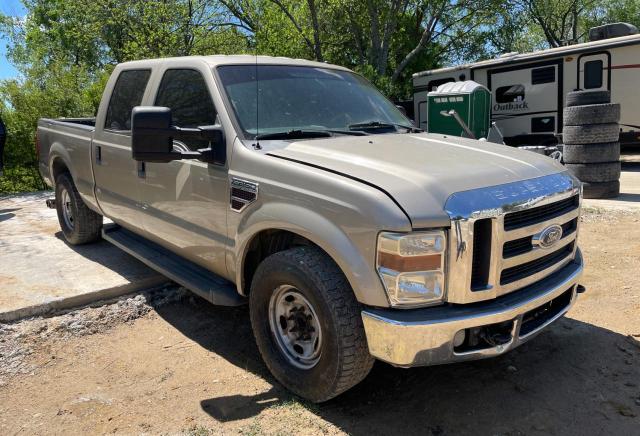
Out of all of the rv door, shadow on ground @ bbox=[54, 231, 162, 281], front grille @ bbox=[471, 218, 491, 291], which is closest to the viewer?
front grille @ bbox=[471, 218, 491, 291]

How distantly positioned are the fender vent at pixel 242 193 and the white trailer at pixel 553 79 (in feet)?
37.7

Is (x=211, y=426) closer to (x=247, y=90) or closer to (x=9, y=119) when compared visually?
(x=247, y=90)

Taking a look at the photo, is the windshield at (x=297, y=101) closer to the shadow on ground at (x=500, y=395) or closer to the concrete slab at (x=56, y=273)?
the shadow on ground at (x=500, y=395)

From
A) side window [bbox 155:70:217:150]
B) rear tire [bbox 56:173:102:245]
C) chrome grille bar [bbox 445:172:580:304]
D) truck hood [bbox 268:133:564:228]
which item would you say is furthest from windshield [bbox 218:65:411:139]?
rear tire [bbox 56:173:102:245]

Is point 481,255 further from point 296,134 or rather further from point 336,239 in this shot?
point 296,134

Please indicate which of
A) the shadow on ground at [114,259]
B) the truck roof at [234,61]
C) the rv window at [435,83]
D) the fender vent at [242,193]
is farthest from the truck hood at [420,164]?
the rv window at [435,83]

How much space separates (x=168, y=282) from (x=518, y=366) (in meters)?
3.05

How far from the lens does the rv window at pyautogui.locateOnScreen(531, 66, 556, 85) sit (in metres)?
13.1

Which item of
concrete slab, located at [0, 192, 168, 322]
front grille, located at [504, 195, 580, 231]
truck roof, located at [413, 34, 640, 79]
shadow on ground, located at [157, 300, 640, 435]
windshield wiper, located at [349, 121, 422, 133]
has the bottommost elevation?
shadow on ground, located at [157, 300, 640, 435]

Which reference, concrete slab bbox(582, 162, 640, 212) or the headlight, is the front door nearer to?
the headlight

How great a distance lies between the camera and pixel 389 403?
3283mm

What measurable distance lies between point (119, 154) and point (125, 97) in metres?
0.54

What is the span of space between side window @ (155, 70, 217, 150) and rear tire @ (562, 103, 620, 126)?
6.66 meters

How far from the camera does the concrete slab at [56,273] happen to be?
15.0 ft
